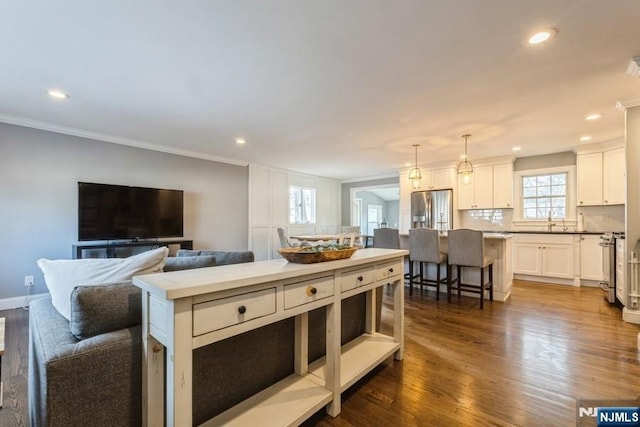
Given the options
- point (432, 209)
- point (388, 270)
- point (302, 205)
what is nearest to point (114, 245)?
point (388, 270)

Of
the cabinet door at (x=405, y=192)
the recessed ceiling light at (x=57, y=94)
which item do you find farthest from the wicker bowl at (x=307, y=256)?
the cabinet door at (x=405, y=192)

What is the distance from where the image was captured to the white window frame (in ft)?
17.3

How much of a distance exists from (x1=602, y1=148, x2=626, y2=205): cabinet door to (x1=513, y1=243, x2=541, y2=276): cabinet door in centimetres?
125

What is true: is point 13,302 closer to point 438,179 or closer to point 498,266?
point 498,266

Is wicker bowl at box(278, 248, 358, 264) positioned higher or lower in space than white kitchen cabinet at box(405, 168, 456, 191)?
lower

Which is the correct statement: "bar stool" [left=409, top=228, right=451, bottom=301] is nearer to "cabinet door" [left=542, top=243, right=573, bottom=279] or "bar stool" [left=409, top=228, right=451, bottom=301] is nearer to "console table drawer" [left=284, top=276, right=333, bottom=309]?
"cabinet door" [left=542, top=243, right=573, bottom=279]

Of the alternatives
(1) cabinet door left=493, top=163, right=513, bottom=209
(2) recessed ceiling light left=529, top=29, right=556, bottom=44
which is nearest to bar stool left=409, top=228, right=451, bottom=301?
(1) cabinet door left=493, top=163, right=513, bottom=209

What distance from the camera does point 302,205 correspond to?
762 cm

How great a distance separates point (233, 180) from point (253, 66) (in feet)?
12.6

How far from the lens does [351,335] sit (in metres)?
2.37

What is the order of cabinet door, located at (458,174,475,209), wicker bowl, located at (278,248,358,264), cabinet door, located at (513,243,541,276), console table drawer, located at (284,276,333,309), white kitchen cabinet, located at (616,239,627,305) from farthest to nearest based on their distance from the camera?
cabinet door, located at (458,174,475,209)
cabinet door, located at (513,243,541,276)
white kitchen cabinet, located at (616,239,627,305)
wicker bowl, located at (278,248,358,264)
console table drawer, located at (284,276,333,309)

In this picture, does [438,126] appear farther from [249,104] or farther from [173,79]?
[173,79]

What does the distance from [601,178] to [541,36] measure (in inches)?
168

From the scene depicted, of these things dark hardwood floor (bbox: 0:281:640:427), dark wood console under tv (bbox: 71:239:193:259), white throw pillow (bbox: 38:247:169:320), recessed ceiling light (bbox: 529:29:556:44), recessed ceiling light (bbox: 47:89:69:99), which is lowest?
dark hardwood floor (bbox: 0:281:640:427)
